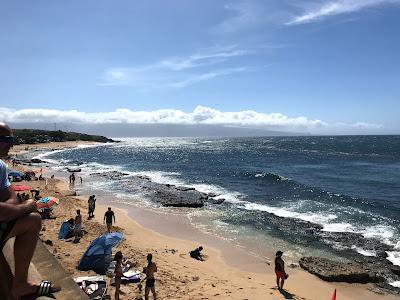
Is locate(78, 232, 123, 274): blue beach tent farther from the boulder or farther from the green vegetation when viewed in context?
the green vegetation

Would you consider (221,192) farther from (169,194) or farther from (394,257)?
(394,257)

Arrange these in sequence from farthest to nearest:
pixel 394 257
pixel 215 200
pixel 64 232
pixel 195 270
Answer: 1. pixel 215 200
2. pixel 394 257
3. pixel 64 232
4. pixel 195 270

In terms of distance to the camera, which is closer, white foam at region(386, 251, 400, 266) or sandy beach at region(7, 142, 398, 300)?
sandy beach at region(7, 142, 398, 300)

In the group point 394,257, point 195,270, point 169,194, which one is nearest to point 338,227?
point 394,257

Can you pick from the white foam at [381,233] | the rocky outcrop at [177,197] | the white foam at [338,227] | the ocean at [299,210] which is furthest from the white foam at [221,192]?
the white foam at [381,233]

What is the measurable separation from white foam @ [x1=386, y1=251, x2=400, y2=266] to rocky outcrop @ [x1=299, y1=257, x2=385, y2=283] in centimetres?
225

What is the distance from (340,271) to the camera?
1745cm

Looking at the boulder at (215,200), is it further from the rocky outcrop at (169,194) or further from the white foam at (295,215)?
the white foam at (295,215)

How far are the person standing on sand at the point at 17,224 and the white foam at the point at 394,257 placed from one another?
64.8 ft

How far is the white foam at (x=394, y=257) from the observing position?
1956 cm

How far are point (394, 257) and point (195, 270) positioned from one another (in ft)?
→ 35.8

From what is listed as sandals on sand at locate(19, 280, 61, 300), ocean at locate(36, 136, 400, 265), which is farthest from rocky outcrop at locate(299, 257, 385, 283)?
sandals on sand at locate(19, 280, 61, 300)

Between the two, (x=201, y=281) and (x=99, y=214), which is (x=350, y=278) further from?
(x=99, y=214)

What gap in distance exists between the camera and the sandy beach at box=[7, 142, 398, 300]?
47.9ft
